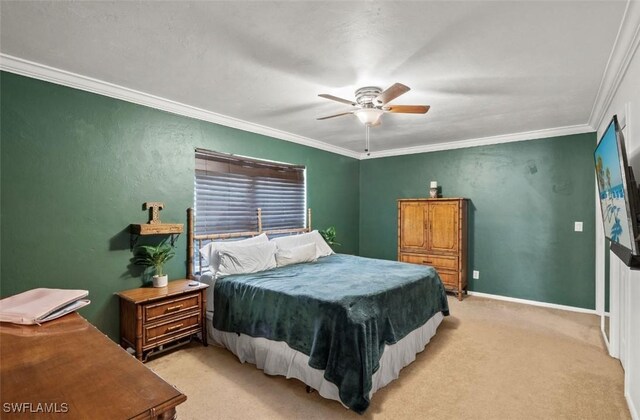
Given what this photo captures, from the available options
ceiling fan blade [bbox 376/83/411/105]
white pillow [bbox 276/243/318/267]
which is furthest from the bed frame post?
ceiling fan blade [bbox 376/83/411/105]

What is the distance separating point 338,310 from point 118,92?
2.76 m

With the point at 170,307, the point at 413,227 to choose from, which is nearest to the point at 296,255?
the point at 170,307

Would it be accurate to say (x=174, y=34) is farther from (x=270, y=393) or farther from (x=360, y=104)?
(x=270, y=393)

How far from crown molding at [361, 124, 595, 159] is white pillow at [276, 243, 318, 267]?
2673mm

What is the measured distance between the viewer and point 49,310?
143cm

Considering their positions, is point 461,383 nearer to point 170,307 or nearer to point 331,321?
point 331,321

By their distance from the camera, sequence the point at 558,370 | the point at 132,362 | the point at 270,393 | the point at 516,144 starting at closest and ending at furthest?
the point at 132,362 → the point at 270,393 → the point at 558,370 → the point at 516,144

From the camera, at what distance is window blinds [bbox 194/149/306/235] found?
362cm

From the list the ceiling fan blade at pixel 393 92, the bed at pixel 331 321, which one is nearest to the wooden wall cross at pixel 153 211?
the bed at pixel 331 321

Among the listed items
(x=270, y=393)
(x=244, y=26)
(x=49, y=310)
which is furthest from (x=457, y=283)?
(x=49, y=310)

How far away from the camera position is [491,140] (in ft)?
15.4

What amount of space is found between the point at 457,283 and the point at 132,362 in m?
4.52

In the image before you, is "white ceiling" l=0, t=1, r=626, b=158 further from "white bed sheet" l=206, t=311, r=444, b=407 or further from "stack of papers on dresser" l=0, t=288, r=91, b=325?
"white bed sheet" l=206, t=311, r=444, b=407

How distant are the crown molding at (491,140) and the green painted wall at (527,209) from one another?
8cm
